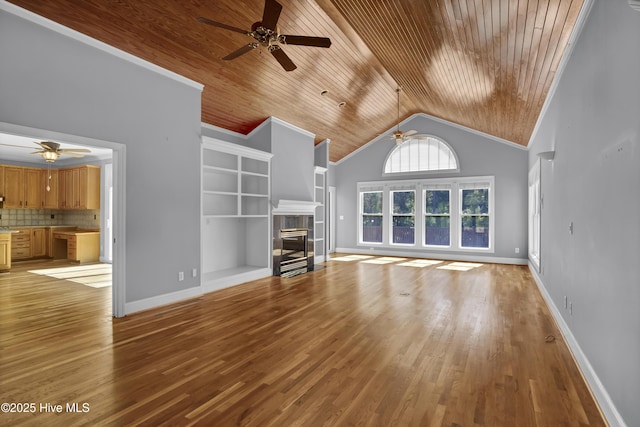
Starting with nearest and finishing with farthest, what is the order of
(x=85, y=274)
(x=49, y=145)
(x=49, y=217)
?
(x=49, y=145)
(x=85, y=274)
(x=49, y=217)

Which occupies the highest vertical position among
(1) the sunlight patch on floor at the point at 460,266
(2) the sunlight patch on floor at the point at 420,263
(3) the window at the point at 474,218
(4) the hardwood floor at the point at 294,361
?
(3) the window at the point at 474,218

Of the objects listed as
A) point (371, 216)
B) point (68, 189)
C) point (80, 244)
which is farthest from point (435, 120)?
point (68, 189)

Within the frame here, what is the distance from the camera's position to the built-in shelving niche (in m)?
6.16

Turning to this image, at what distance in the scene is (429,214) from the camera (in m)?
9.27

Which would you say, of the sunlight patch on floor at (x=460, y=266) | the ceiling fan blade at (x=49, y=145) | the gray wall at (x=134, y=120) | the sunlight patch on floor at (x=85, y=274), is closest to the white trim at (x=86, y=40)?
the gray wall at (x=134, y=120)

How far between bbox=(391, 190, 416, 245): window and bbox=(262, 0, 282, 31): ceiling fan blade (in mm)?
7289

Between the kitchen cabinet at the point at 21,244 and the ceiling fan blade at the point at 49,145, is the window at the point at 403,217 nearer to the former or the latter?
the ceiling fan blade at the point at 49,145

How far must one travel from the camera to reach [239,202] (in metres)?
6.00

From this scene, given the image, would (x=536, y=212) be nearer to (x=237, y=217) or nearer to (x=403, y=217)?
(x=403, y=217)

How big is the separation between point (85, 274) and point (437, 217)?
8.58 m

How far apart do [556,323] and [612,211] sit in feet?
7.82

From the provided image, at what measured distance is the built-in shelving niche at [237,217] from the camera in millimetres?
6160

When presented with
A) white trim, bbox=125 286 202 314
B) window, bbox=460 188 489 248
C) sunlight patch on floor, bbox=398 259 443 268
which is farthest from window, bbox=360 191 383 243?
white trim, bbox=125 286 202 314

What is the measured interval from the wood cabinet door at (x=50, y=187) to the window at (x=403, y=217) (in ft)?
30.5
